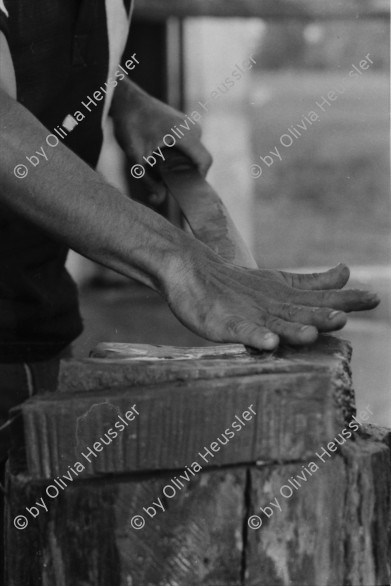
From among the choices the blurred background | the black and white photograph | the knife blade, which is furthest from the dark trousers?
the blurred background

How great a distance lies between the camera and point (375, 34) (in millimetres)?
8031

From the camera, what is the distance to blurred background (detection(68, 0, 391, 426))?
609 centimetres

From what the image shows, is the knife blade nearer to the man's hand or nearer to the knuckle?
the man's hand

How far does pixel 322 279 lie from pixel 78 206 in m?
0.43

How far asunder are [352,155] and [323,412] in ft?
24.9

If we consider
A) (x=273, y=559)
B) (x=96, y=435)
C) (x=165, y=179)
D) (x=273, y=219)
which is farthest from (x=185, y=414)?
(x=273, y=219)

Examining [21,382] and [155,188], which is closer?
[21,382]

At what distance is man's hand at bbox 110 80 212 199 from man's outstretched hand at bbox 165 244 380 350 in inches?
24.2

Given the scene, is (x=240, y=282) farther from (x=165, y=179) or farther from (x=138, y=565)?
(x=165, y=179)

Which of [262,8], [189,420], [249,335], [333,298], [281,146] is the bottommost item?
[189,420]

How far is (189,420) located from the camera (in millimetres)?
1131

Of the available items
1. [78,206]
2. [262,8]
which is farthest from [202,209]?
[262,8]

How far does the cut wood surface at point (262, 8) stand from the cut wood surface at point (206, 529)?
5307 millimetres

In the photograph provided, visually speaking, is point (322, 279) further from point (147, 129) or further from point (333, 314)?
point (147, 129)
